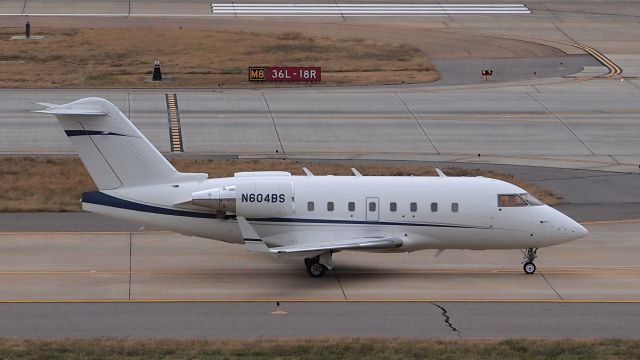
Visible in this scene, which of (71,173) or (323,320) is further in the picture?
(71,173)

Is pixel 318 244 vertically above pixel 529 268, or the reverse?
pixel 318 244

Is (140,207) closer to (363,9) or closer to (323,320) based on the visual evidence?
(323,320)

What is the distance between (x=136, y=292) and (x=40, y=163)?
18365 mm

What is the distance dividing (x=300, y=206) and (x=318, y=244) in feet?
4.09

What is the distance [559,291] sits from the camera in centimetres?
3562

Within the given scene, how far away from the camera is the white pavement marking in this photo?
306ft

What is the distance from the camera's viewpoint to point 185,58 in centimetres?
7769

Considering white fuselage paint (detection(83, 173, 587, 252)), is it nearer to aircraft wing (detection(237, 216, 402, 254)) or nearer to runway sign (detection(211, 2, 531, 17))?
aircraft wing (detection(237, 216, 402, 254))

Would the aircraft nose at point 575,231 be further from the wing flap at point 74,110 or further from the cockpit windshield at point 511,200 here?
the wing flap at point 74,110

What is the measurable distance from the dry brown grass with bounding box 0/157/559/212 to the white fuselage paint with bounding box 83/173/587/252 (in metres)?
9.47

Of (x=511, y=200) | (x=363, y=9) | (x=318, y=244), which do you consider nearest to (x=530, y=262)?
(x=511, y=200)

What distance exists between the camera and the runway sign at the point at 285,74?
236 feet

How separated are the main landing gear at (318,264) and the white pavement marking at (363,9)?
189ft

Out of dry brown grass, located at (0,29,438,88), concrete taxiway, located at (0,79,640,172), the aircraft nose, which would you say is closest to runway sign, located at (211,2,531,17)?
dry brown grass, located at (0,29,438,88)
